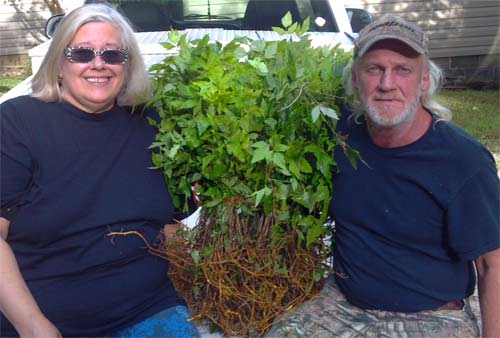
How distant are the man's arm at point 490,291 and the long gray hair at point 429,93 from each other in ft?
1.61

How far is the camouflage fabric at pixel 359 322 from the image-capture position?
83.4 inches

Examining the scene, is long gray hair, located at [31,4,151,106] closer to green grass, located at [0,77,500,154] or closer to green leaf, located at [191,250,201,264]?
green leaf, located at [191,250,201,264]

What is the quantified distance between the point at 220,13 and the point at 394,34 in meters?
2.84

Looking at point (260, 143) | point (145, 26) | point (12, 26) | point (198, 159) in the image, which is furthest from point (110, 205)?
point (12, 26)

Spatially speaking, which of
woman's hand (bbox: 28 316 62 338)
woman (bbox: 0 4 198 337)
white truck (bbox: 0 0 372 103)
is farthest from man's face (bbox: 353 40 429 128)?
white truck (bbox: 0 0 372 103)

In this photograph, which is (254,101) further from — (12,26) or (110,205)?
(12,26)

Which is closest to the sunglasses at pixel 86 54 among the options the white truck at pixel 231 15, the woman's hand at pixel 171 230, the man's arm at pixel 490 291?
the woman's hand at pixel 171 230

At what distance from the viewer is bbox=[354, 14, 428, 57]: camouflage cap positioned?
2084 millimetres

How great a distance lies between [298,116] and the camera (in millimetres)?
2168

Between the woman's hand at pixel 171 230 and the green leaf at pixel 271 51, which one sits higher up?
the green leaf at pixel 271 51

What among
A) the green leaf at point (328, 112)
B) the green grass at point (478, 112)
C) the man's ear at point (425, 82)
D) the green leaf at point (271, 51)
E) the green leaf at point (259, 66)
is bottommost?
the green grass at point (478, 112)

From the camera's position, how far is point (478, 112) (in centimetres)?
819

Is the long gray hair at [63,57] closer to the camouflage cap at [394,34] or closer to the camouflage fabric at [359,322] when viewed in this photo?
the camouflage cap at [394,34]

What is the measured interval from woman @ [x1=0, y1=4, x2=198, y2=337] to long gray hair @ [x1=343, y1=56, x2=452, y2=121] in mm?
735
